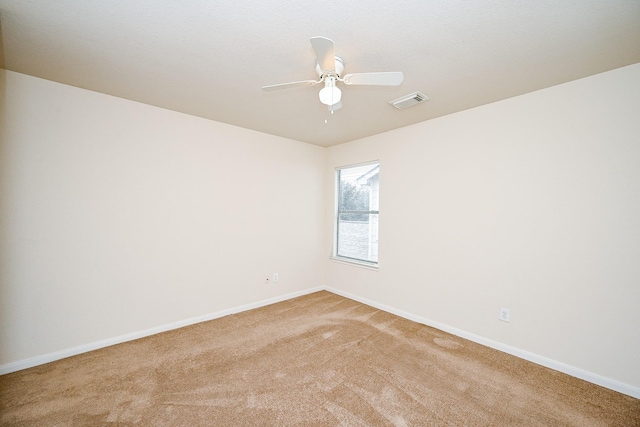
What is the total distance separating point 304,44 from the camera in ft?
5.72

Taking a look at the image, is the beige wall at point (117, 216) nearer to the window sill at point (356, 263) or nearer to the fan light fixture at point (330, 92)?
the window sill at point (356, 263)

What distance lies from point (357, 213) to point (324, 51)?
2971mm

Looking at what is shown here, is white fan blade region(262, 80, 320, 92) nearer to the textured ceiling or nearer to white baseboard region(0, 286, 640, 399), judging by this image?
the textured ceiling

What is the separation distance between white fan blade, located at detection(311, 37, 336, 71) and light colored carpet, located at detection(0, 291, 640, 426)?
2.29 metres

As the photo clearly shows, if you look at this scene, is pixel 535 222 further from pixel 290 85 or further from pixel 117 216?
pixel 117 216

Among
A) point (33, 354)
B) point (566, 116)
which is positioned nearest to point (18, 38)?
point (33, 354)

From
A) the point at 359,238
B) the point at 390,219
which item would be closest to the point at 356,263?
the point at 359,238

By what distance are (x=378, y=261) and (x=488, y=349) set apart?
157 centimetres

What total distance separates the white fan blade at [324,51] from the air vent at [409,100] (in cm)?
120

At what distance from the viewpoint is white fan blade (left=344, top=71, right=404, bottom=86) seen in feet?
5.26

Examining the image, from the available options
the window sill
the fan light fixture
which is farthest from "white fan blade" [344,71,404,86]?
the window sill

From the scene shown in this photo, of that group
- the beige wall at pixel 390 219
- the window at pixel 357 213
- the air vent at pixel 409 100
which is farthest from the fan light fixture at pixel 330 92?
the window at pixel 357 213

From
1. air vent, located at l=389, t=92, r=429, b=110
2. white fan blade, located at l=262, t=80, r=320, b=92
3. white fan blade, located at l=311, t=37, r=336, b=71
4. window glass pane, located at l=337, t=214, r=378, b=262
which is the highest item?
air vent, located at l=389, t=92, r=429, b=110

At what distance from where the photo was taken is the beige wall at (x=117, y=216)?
7.16 ft
